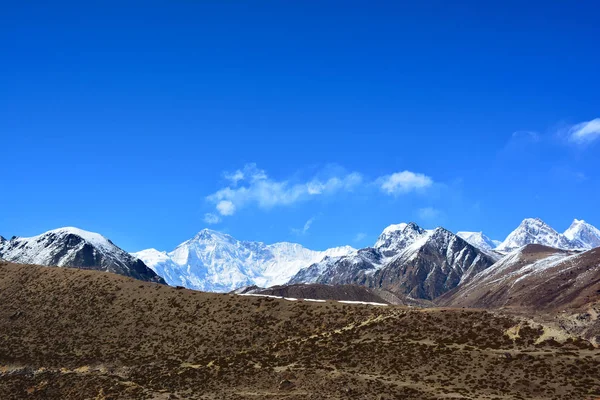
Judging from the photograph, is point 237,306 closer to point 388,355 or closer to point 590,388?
point 388,355

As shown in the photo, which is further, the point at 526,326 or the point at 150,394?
the point at 526,326

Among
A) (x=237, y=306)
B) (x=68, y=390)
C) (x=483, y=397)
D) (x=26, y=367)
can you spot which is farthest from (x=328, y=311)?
(x=26, y=367)

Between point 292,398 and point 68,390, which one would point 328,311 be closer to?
point 292,398

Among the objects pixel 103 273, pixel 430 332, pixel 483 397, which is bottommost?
pixel 483 397

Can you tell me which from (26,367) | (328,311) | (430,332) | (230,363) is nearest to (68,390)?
(26,367)

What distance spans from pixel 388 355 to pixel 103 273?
62.4 metres

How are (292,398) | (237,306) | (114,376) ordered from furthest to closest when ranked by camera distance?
1. (237,306)
2. (114,376)
3. (292,398)

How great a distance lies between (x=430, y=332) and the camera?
78938 millimetres

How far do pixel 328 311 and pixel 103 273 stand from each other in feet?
157

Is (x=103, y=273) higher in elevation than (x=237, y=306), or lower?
higher

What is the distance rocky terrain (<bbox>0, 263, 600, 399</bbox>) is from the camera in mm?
66000

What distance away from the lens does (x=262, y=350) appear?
263 feet

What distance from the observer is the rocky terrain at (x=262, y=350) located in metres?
66.0

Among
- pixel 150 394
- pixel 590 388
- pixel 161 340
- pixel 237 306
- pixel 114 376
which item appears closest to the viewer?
pixel 590 388
